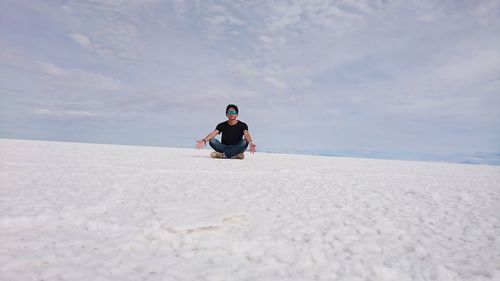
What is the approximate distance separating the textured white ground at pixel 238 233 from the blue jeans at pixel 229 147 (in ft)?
12.1

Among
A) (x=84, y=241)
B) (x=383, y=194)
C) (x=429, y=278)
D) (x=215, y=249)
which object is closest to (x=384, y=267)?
(x=429, y=278)

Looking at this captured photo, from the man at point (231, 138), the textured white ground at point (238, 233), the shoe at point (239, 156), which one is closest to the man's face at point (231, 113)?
the man at point (231, 138)

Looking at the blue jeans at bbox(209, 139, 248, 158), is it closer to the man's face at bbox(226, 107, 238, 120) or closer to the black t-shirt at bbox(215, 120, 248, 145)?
the black t-shirt at bbox(215, 120, 248, 145)

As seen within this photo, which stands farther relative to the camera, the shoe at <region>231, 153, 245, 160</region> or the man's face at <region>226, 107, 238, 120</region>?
the shoe at <region>231, 153, 245, 160</region>

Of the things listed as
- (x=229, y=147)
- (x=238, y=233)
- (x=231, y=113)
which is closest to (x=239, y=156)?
(x=229, y=147)

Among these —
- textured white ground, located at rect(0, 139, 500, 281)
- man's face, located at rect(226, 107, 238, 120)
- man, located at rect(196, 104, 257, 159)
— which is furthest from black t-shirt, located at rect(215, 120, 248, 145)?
textured white ground, located at rect(0, 139, 500, 281)

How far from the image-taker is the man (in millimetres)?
6176

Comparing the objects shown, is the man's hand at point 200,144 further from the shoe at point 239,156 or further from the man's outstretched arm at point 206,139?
the shoe at point 239,156

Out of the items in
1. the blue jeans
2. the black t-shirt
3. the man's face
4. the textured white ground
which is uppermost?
the man's face

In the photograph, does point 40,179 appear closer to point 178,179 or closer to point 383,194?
point 178,179

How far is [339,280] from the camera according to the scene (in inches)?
41.2

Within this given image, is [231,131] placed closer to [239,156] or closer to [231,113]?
[231,113]

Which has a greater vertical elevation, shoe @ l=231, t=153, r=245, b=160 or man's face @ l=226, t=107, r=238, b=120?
man's face @ l=226, t=107, r=238, b=120

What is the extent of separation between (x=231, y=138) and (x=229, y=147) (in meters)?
0.19
